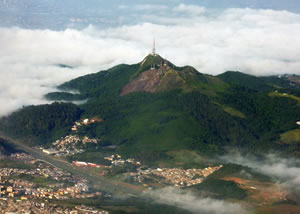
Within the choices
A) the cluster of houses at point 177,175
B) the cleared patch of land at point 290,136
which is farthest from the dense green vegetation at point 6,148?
the cleared patch of land at point 290,136

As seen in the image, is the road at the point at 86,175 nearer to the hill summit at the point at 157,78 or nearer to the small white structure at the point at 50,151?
the small white structure at the point at 50,151

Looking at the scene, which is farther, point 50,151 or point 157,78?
point 157,78

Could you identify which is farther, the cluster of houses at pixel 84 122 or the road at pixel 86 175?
the cluster of houses at pixel 84 122

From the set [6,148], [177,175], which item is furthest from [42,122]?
[177,175]

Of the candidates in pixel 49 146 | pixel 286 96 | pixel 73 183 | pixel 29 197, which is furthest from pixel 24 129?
pixel 286 96

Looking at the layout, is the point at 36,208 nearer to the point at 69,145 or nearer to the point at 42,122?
Answer: the point at 69,145

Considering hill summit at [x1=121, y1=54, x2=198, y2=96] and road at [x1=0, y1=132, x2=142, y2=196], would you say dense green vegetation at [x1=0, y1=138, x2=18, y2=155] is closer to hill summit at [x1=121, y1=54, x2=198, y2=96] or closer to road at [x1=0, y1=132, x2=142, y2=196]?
road at [x1=0, y1=132, x2=142, y2=196]
